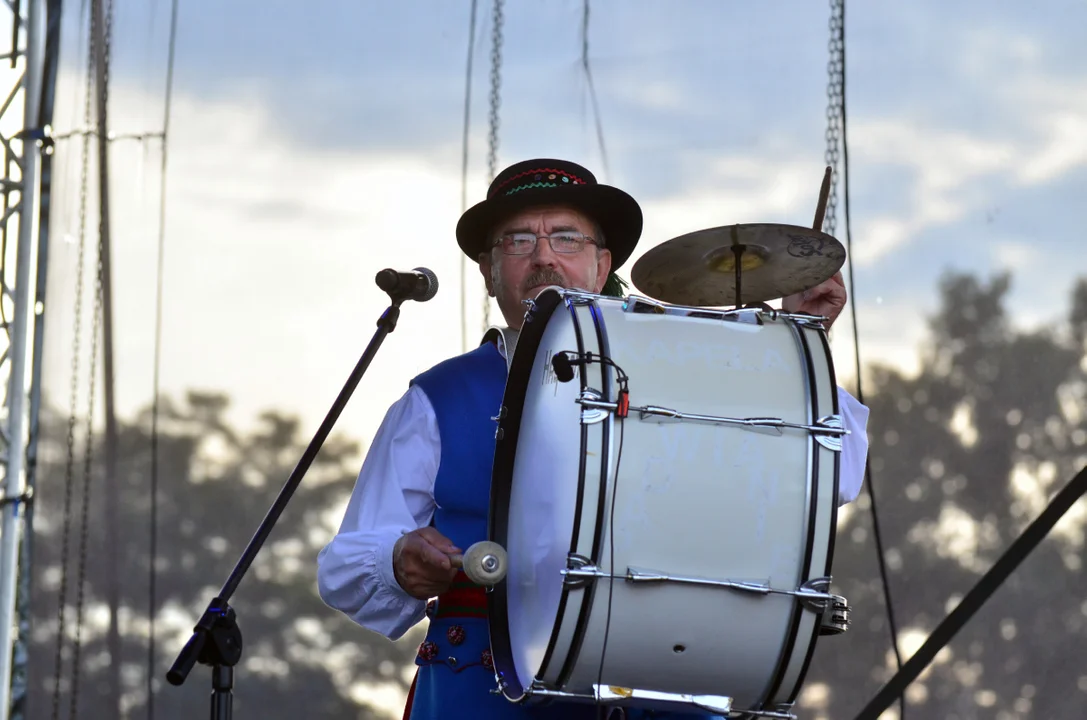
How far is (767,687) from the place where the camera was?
2266 millimetres

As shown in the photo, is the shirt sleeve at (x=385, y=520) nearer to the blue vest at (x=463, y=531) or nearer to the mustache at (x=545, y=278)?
the blue vest at (x=463, y=531)

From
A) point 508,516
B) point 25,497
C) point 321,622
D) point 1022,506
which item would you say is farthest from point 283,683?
point 508,516

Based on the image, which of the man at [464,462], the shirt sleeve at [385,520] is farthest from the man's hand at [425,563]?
the shirt sleeve at [385,520]

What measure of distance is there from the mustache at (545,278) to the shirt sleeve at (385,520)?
343 millimetres

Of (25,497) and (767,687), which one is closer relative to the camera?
(767,687)

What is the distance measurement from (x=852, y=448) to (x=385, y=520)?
93 centimetres

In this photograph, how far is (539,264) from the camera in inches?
120

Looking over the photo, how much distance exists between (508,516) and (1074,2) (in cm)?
297

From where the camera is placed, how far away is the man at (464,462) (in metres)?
2.64

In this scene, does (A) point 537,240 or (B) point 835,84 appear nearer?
(A) point 537,240

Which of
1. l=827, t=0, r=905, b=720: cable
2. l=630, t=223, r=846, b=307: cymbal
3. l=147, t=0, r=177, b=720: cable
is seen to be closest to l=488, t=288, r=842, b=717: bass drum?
l=630, t=223, r=846, b=307: cymbal

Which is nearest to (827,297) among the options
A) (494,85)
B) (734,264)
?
(734,264)

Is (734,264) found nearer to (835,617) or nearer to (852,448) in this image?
(852,448)

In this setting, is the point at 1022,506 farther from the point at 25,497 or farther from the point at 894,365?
the point at 25,497
